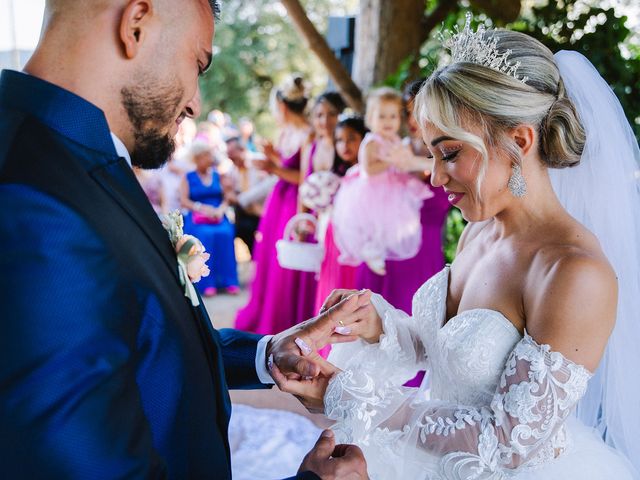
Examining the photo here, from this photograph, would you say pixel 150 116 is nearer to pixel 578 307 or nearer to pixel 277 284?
pixel 578 307

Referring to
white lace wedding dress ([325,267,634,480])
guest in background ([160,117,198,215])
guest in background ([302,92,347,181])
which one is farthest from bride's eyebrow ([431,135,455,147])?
guest in background ([160,117,198,215])

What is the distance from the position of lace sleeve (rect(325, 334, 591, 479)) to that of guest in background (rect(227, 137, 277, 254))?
6.35 meters

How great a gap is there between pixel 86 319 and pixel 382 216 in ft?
11.4

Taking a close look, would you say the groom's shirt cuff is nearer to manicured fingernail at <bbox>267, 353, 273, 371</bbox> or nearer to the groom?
manicured fingernail at <bbox>267, 353, 273, 371</bbox>

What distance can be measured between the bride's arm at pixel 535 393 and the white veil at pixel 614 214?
15.4 inches

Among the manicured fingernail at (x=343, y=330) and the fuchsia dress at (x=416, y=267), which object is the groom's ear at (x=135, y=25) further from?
the fuchsia dress at (x=416, y=267)

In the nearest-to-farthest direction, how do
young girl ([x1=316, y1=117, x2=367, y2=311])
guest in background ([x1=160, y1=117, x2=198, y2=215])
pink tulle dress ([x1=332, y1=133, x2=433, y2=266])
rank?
pink tulle dress ([x1=332, y1=133, x2=433, y2=266])
young girl ([x1=316, y1=117, x2=367, y2=311])
guest in background ([x1=160, y1=117, x2=198, y2=215])

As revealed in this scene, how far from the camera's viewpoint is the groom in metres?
0.85

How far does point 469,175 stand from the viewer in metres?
1.80

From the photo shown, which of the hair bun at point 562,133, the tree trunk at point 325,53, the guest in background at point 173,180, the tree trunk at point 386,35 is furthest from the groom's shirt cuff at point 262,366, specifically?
the guest in background at point 173,180

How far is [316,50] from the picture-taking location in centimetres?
557

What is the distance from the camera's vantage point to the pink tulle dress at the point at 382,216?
425 cm

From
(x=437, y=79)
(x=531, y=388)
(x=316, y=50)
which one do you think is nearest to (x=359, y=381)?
(x=531, y=388)

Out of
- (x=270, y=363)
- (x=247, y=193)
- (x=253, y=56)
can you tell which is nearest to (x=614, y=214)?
(x=270, y=363)
